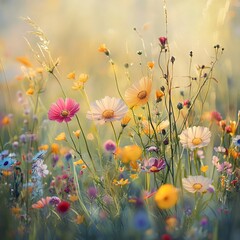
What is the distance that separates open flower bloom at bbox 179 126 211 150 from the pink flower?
319 mm

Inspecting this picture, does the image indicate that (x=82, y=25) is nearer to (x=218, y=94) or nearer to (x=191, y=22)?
(x=191, y=22)

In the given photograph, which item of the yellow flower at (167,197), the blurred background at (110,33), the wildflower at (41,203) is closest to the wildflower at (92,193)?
the wildflower at (41,203)

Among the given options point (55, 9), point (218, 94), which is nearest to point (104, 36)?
point (55, 9)

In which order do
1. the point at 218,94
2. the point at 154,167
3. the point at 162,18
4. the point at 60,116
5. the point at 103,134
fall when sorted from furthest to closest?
the point at 162,18, the point at 218,94, the point at 103,134, the point at 60,116, the point at 154,167

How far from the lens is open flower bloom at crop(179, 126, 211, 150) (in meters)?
1.50

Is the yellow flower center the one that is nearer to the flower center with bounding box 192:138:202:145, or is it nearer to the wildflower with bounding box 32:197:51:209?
the flower center with bounding box 192:138:202:145

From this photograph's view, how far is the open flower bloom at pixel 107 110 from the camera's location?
59.0 inches

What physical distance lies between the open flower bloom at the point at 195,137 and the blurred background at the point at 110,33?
3.35ft

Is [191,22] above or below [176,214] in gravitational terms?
above

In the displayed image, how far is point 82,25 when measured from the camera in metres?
3.60

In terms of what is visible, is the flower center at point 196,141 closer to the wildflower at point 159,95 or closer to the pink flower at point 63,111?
the wildflower at point 159,95

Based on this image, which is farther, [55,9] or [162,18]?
[55,9]

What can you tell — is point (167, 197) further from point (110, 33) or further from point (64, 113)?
point (110, 33)

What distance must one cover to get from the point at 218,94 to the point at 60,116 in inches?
58.4
